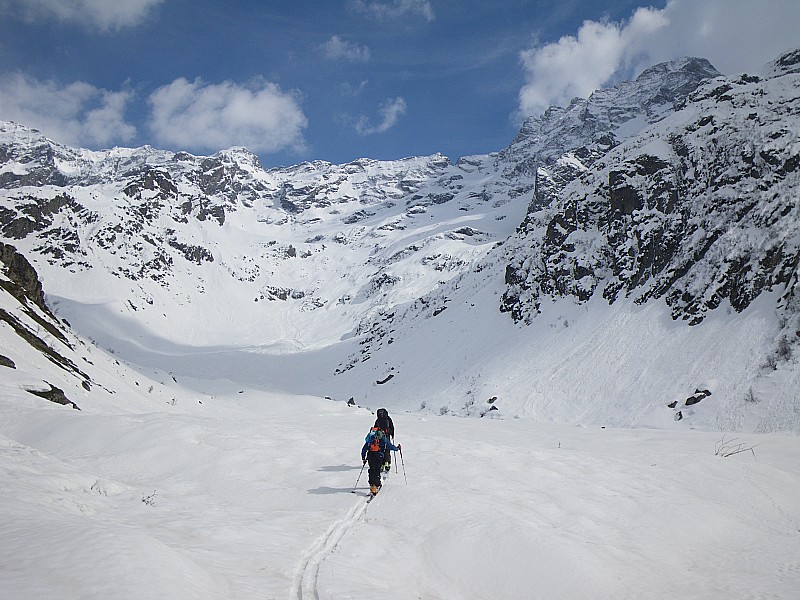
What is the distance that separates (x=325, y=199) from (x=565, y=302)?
144m

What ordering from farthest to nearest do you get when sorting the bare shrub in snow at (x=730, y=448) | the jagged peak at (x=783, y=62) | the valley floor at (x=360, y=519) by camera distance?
1. the jagged peak at (x=783, y=62)
2. the bare shrub in snow at (x=730, y=448)
3. the valley floor at (x=360, y=519)

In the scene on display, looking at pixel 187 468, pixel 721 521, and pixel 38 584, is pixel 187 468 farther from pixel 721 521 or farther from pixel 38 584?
pixel 721 521

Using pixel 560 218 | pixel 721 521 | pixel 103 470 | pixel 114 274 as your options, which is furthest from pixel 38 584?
pixel 114 274

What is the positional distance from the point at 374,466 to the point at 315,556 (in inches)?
122

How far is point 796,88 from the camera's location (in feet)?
107

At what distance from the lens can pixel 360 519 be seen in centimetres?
664

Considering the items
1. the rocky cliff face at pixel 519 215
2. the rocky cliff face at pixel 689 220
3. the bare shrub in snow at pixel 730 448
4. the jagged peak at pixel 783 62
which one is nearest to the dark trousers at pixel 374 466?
the bare shrub in snow at pixel 730 448

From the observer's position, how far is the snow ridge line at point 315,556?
13.7 ft

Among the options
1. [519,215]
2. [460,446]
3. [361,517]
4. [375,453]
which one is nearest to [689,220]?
[460,446]

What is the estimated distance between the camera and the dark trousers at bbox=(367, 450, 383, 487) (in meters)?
8.01

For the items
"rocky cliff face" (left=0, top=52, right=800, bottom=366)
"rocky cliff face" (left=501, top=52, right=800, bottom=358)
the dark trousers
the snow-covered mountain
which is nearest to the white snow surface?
the dark trousers

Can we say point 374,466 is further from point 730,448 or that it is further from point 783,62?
point 783,62

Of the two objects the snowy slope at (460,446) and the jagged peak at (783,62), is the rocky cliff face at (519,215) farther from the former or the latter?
the snowy slope at (460,446)

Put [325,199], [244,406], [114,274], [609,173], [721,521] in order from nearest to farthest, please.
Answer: [721,521]
[244,406]
[609,173]
[114,274]
[325,199]
